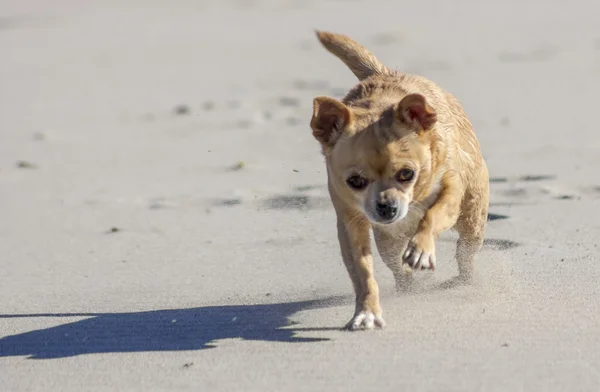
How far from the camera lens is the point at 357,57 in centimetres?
712

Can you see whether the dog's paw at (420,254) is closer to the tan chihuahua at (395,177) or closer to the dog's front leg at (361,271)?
the tan chihuahua at (395,177)

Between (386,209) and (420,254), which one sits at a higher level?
(386,209)

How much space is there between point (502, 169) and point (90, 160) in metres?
3.28

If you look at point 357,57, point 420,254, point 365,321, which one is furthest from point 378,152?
point 357,57

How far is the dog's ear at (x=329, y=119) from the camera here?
233 inches

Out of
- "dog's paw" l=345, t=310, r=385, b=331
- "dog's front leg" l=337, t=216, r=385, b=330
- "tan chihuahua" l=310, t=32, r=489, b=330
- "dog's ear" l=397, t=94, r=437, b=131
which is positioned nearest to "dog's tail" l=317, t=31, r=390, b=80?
"tan chihuahua" l=310, t=32, r=489, b=330

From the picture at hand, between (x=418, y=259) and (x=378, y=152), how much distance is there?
521mm

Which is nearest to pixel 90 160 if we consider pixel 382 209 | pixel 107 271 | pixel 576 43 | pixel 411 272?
pixel 107 271

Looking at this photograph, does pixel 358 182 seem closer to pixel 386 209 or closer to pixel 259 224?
pixel 386 209

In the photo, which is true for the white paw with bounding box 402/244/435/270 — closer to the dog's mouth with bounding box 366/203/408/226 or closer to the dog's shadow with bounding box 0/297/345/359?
the dog's mouth with bounding box 366/203/408/226

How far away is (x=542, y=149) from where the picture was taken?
952 cm

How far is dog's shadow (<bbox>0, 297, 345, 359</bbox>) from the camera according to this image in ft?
18.9

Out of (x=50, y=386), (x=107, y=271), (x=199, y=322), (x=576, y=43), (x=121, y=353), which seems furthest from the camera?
(x=576, y=43)

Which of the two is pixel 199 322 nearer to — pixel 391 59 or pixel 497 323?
pixel 497 323
